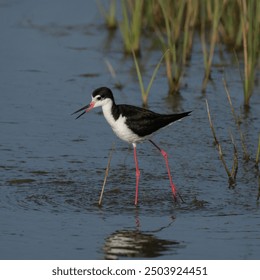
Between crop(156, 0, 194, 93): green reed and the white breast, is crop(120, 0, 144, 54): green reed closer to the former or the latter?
crop(156, 0, 194, 93): green reed

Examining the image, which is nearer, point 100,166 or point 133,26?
point 100,166

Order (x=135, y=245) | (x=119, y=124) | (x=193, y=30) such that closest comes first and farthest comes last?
(x=135, y=245)
(x=119, y=124)
(x=193, y=30)

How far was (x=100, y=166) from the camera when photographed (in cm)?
821

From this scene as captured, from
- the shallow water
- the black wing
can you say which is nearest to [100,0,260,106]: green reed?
→ the shallow water

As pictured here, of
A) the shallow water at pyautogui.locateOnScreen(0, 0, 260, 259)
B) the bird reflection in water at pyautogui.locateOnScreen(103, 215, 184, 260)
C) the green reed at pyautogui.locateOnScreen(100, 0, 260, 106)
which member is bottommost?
the shallow water at pyautogui.locateOnScreen(0, 0, 260, 259)

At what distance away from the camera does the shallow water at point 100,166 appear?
252 inches

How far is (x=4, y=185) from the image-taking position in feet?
24.8

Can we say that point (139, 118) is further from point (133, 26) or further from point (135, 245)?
point (133, 26)

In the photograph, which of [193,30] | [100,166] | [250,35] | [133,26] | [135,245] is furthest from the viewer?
[193,30]

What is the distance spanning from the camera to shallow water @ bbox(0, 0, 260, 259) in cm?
640

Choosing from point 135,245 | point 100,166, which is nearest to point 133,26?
point 100,166

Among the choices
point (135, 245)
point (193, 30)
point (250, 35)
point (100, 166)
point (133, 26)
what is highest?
point (250, 35)

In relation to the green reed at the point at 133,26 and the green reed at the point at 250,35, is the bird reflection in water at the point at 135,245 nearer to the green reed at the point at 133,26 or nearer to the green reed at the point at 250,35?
the green reed at the point at 250,35

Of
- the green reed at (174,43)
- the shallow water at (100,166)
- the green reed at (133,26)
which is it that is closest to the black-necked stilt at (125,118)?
the shallow water at (100,166)
